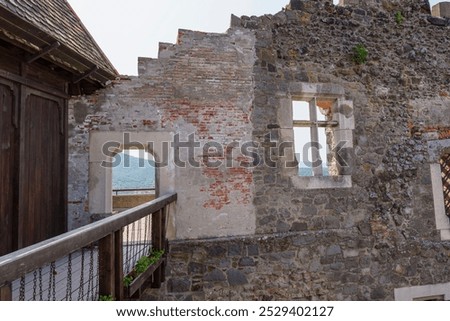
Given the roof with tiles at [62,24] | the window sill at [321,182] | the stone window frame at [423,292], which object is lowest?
the stone window frame at [423,292]

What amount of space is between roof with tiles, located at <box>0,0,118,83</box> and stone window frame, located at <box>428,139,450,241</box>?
660cm

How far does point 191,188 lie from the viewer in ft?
17.9

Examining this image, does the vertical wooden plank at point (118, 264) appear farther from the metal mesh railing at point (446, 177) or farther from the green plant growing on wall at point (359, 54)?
the metal mesh railing at point (446, 177)

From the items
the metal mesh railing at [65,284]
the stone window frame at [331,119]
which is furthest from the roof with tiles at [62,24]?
the stone window frame at [331,119]

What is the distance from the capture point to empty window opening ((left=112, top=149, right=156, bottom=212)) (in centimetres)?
543

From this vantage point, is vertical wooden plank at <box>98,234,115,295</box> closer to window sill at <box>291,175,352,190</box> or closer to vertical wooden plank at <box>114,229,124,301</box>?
vertical wooden plank at <box>114,229,124,301</box>

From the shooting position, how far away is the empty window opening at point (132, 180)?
214 inches

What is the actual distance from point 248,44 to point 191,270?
4.30 meters

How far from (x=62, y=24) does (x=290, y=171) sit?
4490mm

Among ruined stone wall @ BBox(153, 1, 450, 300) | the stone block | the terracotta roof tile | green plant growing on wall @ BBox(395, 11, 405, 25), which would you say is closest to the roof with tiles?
the terracotta roof tile

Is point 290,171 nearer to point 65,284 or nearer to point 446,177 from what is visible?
point 446,177

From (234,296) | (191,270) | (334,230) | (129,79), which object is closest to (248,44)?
(129,79)

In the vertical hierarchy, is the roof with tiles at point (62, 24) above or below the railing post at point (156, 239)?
above

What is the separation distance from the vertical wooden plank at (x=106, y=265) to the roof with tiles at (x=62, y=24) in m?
2.53
